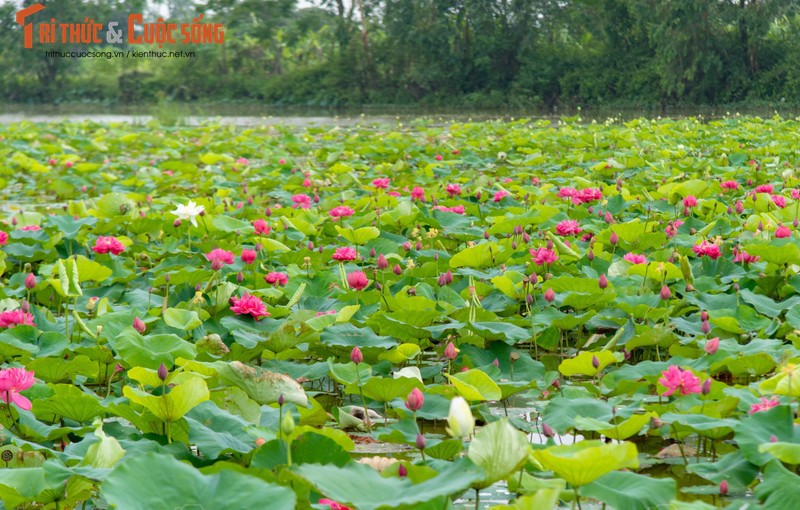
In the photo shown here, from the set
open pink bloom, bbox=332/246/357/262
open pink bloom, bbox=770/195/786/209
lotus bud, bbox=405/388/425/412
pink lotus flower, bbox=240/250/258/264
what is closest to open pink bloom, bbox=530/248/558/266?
open pink bloom, bbox=332/246/357/262

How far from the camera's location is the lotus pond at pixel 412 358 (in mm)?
1272

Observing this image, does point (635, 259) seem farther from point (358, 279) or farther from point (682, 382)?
point (682, 382)

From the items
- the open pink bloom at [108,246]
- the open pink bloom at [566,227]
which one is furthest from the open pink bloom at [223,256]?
the open pink bloom at [566,227]

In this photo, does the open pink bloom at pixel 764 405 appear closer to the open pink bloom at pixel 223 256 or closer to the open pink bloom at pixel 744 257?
the open pink bloom at pixel 744 257

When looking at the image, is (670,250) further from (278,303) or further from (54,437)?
(54,437)

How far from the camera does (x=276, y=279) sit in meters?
2.79

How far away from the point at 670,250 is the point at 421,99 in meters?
20.5

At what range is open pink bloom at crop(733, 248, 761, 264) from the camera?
9.10 ft

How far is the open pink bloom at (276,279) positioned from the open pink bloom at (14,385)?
1131mm

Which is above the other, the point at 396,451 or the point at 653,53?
the point at 653,53

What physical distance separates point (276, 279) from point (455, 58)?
68.4ft

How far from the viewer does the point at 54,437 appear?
171 cm

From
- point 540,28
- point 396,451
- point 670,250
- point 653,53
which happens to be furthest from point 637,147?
point 540,28

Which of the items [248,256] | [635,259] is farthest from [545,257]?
[248,256]
